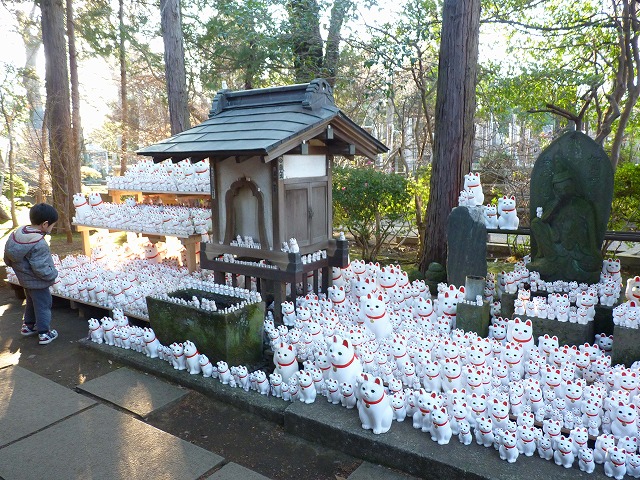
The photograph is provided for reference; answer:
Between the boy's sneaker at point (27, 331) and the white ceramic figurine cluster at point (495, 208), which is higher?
the white ceramic figurine cluster at point (495, 208)

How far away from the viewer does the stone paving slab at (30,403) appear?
3703mm

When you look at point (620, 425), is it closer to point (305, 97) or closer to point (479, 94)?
point (305, 97)

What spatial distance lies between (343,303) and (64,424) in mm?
2846

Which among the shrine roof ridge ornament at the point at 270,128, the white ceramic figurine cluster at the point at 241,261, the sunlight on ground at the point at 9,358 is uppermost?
the shrine roof ridge ornament at the point at 270,128

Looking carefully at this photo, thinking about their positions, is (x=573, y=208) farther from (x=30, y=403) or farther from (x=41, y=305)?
(x=41, y=305)

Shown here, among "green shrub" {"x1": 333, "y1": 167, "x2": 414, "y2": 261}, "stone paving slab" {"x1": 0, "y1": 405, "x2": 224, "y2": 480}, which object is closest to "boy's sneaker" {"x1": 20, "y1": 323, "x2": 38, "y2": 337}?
"stone paving slab" {"x1": 0, "y1": 405, "x2": 224, "y2": 480}

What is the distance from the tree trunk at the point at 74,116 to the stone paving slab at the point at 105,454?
32.5 ft

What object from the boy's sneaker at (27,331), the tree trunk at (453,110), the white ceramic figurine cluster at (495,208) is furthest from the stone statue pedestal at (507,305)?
the boy's sneaker at (27,331)

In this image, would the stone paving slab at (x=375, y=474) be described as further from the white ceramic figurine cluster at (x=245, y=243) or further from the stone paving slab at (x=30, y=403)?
the white ceramic figurine cluster at (x=245, y=243)

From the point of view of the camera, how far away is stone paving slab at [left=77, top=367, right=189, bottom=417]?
398cm

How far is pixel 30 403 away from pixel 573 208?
5612 mm

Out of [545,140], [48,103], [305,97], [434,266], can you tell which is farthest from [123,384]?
[545,140]

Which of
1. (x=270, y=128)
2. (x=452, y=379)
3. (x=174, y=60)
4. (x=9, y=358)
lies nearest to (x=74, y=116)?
(x=174, y=60)

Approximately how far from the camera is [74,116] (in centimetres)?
1318
